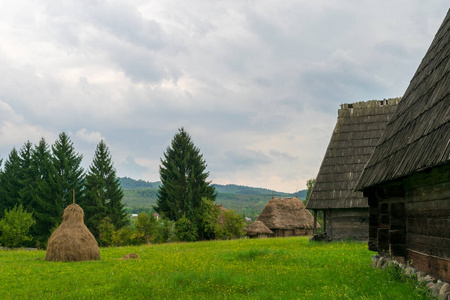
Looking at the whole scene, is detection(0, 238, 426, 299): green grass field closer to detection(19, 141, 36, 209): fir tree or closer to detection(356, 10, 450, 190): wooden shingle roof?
detection(356, 10, 450, 190): wooden shingle roof

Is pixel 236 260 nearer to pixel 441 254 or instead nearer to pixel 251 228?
pixel 441 254

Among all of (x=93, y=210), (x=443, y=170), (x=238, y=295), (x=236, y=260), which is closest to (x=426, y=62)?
(x=443, y=170)

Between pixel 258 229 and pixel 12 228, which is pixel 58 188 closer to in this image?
pixel 12 228

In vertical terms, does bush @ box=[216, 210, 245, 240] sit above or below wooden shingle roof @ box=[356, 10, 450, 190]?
below

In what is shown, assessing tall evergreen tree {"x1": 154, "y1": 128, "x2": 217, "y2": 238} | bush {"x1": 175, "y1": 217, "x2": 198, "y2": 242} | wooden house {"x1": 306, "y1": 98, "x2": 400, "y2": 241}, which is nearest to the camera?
wooden house {"x1": 306, "y1": 98, "x2": 400, "y2": 241}

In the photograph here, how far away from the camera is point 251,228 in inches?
1556

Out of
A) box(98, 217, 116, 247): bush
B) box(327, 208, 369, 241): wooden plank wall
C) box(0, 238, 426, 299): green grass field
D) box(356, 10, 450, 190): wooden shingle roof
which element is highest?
box(356, 10, 450, 190): wooden shingle roof

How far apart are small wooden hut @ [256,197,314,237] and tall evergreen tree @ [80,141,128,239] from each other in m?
16.3

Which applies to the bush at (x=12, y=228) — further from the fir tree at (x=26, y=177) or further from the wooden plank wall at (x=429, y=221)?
the wooden plank wall at (x=429, y=221)

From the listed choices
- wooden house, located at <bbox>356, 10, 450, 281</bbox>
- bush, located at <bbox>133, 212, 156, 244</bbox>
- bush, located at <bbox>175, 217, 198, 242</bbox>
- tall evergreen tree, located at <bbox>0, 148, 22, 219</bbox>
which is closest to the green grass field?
wooden house, located at <bbox>356, 10, 450, 281</bbox>

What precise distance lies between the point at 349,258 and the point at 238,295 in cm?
617

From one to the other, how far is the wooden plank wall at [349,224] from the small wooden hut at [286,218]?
21305mm

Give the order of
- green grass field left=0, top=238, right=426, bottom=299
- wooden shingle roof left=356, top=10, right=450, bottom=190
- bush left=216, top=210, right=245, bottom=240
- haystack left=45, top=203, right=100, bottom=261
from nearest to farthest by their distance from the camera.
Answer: wooden shingle roof left=356, top=10, right=450, bottom=190
green grass field left=0, top=238, right=426, bottom=299
haystack left=45, top=203, right=100, bottom=261
bush left=216, top=210, right=245, bottom=240

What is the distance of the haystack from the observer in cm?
1498
